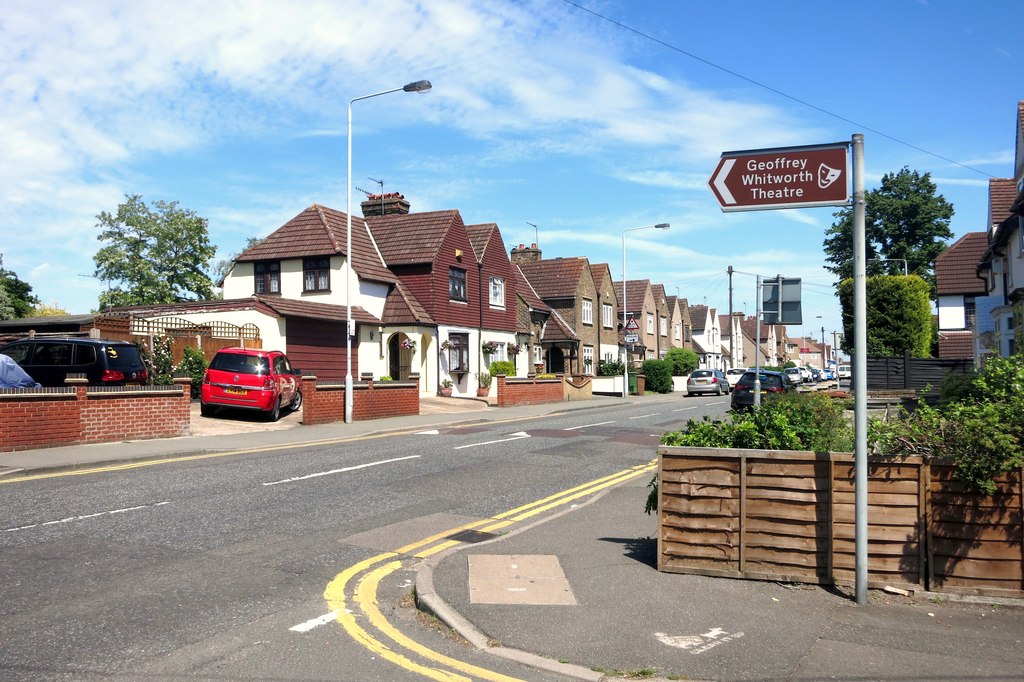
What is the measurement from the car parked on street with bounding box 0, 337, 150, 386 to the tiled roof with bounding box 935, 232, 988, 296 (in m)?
47.0

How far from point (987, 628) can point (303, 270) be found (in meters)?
30.4

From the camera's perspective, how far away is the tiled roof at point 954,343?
47.5m

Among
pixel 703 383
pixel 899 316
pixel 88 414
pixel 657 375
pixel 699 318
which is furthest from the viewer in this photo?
pixel 699 318

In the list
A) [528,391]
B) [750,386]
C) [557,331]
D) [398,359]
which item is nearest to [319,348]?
[398,359]

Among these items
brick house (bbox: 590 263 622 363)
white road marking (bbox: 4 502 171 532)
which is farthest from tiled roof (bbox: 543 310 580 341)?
white road marking (bbox: 4 502 171 532)

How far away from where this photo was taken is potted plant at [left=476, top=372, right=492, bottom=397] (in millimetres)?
37875

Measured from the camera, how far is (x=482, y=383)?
38.3m

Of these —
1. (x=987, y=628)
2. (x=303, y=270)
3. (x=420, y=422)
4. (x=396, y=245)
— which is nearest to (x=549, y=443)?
(x=420, y=422)

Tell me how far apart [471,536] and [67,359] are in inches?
534

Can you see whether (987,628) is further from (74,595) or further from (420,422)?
(420,422)

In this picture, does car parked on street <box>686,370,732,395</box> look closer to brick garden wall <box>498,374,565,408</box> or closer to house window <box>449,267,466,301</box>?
brick garden wall <box>498,374,565,408</box>

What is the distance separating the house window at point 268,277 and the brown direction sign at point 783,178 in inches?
1170

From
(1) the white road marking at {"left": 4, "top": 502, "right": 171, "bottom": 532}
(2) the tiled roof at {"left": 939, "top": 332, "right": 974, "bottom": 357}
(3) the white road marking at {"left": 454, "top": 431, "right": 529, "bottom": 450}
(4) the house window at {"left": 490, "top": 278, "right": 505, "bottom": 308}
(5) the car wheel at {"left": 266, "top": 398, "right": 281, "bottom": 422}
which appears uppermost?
(4) the house window at {"left": 490, "top": 278, "right": 505, "bottom": 308}

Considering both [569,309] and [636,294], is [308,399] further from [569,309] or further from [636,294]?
[636,294]
